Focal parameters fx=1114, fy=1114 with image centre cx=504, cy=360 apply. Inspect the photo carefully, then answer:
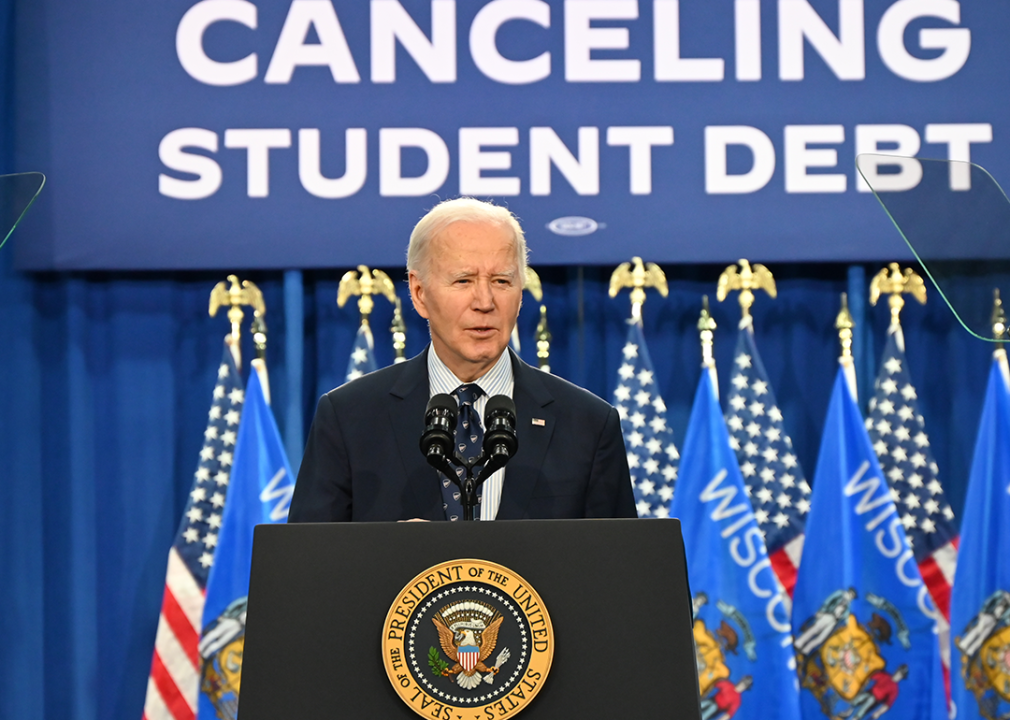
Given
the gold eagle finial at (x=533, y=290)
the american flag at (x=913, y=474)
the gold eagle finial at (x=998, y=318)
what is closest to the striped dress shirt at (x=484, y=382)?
the gold eagle finial at (x=998, y=318)

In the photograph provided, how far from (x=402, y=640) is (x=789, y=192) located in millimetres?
3301

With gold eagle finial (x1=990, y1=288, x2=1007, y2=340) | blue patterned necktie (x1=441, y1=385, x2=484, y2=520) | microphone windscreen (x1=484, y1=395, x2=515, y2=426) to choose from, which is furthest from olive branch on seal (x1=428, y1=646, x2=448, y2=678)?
gold eagle finial (x1=990, y1=288, x2=1007, y2=340)

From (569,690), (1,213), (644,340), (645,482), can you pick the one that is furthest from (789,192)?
(569,690)

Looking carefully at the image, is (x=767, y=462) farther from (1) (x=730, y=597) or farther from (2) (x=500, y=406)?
(2) (x=500, y=406)

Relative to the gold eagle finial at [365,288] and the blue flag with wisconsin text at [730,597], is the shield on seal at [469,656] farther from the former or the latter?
the gold eagle finial at [365,288]

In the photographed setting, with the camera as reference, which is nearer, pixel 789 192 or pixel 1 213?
pixel 1 213

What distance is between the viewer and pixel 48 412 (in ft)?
14.7

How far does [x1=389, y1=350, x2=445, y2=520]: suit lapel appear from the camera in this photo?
2.10m

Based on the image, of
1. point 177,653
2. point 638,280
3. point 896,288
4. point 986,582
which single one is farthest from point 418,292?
point 986,582

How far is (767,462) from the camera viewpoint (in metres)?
4.32

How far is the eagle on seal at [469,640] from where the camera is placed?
58.1 inches

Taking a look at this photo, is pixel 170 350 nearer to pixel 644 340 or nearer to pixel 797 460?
pixel 644 340

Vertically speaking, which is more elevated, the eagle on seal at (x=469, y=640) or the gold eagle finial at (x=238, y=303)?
the gold eagle finial at (x=238, y=303)

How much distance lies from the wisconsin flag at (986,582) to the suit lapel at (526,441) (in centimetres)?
254
